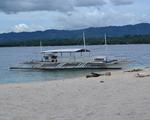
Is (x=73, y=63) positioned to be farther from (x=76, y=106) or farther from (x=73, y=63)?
(x=76, y=106)

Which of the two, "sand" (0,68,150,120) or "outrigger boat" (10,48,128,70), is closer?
"sand" (0,68,150,120)

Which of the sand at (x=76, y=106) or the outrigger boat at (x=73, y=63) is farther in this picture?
the outrigger boat at (x=73, y=63)

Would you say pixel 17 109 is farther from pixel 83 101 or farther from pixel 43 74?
pixel 43 74

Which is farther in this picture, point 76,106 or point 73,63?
point 73,63

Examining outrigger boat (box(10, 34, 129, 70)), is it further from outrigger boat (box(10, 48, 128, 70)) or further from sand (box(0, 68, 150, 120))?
sand (box(0, 68, 150, 120))

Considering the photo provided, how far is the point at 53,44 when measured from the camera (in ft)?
631

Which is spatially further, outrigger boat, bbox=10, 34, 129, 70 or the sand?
outrigger boat, bbox=10, 34, 129, 70

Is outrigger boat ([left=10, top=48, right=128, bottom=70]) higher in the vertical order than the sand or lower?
lower

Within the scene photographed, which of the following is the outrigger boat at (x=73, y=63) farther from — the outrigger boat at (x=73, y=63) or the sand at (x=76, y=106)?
the sand at (x=76, y=106)

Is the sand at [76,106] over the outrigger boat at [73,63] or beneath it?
over

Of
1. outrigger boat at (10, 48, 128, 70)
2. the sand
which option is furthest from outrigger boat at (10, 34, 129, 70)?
the sand

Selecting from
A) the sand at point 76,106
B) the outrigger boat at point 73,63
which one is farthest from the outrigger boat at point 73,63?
the sand at point 76,106

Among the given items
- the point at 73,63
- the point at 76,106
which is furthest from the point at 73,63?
the point at 76,106

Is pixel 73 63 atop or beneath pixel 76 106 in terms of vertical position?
beneath
